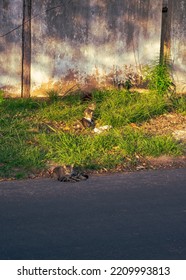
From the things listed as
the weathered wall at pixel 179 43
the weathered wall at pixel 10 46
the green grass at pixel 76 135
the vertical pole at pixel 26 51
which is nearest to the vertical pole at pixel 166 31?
the weathered wall at pixel 179 43

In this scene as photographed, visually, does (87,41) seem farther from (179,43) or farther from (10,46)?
(179,43)

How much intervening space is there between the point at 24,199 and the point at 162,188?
1.29 m

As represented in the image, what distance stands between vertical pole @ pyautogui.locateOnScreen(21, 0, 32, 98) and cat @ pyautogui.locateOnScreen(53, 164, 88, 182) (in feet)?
10.3

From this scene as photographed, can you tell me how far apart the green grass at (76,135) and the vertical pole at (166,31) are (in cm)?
75

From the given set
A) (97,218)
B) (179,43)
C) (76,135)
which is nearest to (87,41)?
(179,43)

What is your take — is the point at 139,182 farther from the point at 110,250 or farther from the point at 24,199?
the point at 110,250

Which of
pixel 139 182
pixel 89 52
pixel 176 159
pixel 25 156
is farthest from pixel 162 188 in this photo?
pixel 89 52

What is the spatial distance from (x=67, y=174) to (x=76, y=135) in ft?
4.66

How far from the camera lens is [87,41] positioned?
10.6 metres

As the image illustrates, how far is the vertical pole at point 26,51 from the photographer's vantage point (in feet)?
33.9

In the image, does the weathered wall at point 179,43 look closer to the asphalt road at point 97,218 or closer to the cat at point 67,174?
the asphalt road at point 97,218

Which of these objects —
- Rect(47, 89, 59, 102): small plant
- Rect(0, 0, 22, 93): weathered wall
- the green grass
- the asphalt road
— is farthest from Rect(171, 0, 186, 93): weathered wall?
the asphalt road

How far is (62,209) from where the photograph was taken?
6.50 m

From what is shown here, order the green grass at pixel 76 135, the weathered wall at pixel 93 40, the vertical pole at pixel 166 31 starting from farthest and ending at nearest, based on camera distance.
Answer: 1. the vertical pole at pixel 166 31
2. the weathered wall at pixel 93 40
3. the green grass at pixel 76 135
